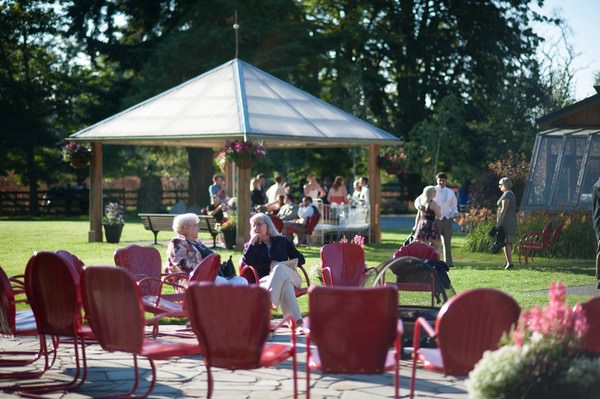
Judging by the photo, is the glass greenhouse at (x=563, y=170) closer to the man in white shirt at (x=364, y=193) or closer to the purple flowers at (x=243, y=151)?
the man in white shirt at (x=364, y=193)

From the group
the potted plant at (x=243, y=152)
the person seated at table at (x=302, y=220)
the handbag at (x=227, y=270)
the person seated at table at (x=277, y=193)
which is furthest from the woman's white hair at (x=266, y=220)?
the person seated at table at (x=277, y=193)

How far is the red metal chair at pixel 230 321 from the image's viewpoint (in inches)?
224

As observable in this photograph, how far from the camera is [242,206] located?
21016mm

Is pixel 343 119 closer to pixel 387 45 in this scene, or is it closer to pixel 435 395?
pixel 435 395

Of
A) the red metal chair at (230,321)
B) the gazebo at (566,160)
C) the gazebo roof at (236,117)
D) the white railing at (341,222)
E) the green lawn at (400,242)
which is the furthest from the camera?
the white railing at (341,222)

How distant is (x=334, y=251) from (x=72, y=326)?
4166mm

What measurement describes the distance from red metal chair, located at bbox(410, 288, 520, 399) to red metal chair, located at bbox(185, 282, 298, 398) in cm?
112

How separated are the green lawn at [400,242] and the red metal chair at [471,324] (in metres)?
5.94

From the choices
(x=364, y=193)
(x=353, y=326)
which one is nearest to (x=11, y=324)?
(x=353, y=326)

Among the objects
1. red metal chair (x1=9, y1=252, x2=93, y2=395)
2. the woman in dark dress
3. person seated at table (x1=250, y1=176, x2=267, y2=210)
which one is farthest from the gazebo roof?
red metal chair (x1=9, y1=252, x2=93, y2=395)

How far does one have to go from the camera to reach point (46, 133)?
44156 millimetres

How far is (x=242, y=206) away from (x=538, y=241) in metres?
6.76

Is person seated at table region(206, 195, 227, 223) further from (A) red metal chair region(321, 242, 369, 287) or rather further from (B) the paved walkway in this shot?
(B) the paved walkway

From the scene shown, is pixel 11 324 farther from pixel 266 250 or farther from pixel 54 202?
pixel 54 202
